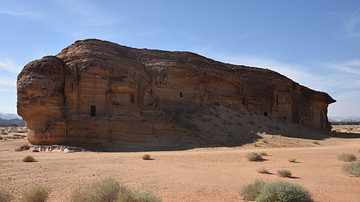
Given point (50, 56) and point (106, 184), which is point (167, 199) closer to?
point (106, 184)

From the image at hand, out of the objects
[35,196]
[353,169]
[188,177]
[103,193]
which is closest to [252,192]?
[188,177]

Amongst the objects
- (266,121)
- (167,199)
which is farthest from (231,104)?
(167,199)

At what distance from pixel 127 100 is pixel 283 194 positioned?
782 inches

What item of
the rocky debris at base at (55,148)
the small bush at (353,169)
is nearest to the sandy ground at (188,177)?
the small bush at (353,169)

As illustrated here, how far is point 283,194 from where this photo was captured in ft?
21.1

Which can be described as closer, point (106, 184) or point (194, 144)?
point (106, 184)

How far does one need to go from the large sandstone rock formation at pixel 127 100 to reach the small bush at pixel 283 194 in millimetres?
15084

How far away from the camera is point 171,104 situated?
2841 cm

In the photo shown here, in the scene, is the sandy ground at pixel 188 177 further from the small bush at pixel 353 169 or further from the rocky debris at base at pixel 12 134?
the rocky debris at base at pixel 12 134

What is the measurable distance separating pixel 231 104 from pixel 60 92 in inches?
820

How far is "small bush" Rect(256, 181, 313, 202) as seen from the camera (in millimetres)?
6441

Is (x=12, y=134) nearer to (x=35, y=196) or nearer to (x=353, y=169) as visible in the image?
(x=35, y=196)

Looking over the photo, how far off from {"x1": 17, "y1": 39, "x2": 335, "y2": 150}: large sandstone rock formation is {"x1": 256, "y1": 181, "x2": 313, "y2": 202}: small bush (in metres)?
15.1

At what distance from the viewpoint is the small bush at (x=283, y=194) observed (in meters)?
6.44
